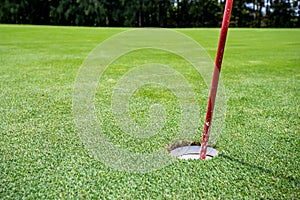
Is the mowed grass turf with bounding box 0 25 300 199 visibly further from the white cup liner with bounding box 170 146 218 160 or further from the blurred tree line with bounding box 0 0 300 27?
the blurred tree line with bounding box 0 0 300 27

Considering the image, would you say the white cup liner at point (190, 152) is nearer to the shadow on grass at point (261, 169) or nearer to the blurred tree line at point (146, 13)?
the shadow on grass at point (261, 169)

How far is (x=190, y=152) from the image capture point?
6.41ft

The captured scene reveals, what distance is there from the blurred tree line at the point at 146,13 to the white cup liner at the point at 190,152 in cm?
3148

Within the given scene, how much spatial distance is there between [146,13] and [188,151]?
35889mm

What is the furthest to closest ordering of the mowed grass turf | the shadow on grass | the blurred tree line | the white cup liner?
the blurred tree line < the white cup liner < the shadow on grass < the mowed grass turf

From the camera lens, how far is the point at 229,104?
115 inches

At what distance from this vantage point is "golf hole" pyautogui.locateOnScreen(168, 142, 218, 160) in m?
1.87

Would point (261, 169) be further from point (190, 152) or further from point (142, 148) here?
point (142, 148)

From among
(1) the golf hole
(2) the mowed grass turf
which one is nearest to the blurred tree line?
(2) the mowed grass turf

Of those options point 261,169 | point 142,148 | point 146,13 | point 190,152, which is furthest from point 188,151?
point 146,13

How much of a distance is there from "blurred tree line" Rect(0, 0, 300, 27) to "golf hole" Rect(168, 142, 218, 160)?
31438 millimetres

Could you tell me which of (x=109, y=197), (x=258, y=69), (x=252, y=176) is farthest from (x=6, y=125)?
(x=258, y=69)

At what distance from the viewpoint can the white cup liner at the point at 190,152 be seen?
186cm

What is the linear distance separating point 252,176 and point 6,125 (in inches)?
68.4
